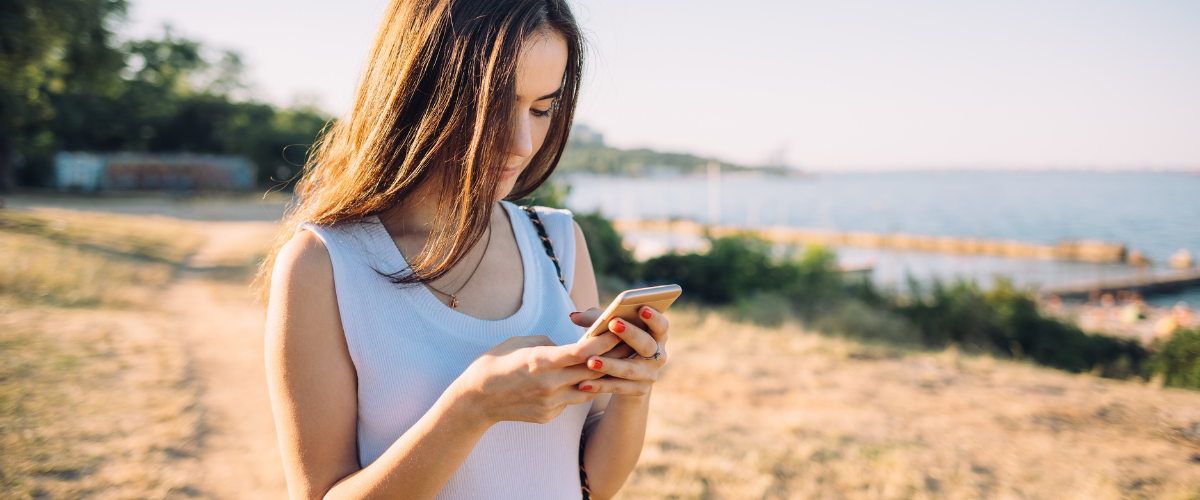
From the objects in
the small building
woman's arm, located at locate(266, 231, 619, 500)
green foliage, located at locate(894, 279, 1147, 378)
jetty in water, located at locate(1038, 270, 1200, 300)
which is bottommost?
jetty in water, located at locate(1038, 270, 1200, 300)

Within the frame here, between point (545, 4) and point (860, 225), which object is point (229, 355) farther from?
point (860, 225)

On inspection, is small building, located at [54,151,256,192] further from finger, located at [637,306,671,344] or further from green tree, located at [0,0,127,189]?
finger, located at [637,306,671,344]

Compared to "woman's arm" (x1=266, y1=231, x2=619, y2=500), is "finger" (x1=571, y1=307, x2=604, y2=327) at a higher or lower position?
higher

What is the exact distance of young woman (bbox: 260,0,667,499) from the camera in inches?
43.9

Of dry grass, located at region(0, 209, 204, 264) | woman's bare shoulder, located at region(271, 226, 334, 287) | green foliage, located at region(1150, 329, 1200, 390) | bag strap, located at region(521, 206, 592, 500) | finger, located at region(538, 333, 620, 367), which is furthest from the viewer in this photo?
dry grass, located at region(0, 209, 204, 264)

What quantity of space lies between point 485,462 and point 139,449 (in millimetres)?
4005

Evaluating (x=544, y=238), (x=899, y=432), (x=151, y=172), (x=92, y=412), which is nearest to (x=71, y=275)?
→ (x=92, y=412)

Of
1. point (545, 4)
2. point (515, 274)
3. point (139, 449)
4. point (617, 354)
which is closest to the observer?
point (617, 354)

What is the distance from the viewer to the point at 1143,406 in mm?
6348

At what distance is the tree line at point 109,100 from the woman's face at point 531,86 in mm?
660

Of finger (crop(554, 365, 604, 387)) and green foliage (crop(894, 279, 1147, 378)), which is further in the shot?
green foliage (crop(894, 279, 1147, 378))

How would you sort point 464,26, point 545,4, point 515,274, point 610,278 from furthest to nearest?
point 610,278 → point 515,274 → point 545,4 → point 464,26

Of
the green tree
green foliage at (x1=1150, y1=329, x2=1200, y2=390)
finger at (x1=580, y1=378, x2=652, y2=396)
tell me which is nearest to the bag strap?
finger at (x1=580, y1=378, x2=652, y2=396)

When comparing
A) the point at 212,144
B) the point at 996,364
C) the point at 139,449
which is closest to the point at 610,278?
the point at 996,364
